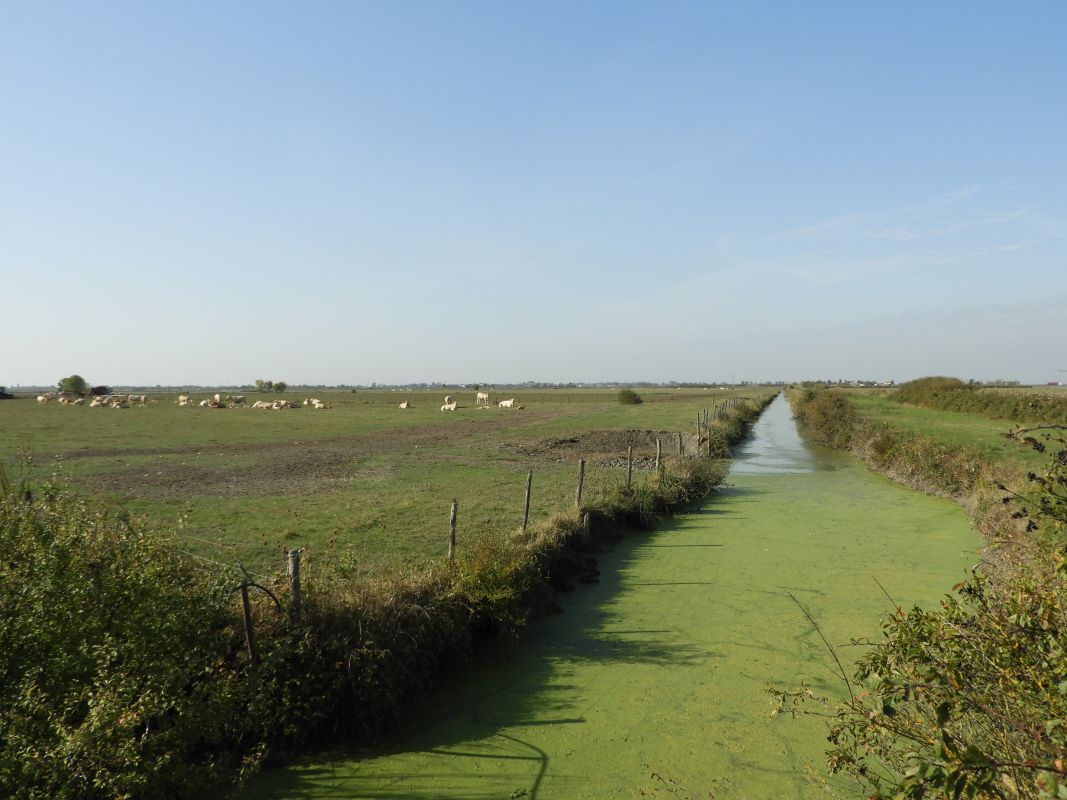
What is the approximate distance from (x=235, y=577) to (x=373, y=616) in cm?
152

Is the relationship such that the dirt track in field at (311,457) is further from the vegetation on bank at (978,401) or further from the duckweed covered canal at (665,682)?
the vegetation on bank at (978,401)

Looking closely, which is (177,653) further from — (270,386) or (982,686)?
(270,386)

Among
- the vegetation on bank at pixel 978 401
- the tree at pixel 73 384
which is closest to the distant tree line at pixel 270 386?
the tree at pixel 73 384

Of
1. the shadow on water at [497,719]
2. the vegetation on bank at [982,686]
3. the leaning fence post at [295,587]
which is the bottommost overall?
the shadow on water at [497,719]

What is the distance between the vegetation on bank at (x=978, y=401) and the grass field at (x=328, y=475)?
1811 cm

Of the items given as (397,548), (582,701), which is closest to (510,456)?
(397,548)

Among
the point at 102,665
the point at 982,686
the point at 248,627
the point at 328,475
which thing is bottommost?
the point at 328,475

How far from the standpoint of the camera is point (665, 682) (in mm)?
7020

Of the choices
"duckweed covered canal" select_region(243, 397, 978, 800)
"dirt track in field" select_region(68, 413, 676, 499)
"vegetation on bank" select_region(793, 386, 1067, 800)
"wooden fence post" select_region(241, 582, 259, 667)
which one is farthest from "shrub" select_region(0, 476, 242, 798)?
"dirt track in field" select_region(68, 413, 676, 499)

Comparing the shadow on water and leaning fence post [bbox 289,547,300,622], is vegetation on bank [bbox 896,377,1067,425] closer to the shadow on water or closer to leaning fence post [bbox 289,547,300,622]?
the shadow on water

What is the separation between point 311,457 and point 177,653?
20834 millimetres

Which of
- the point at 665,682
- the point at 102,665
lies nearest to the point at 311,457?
the point at 665,682

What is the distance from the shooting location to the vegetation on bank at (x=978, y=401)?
31.1 meters

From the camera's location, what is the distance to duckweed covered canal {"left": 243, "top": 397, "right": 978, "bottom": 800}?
537cm
